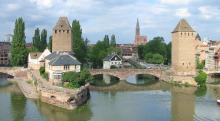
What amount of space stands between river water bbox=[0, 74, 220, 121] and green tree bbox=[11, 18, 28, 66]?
16928 mm

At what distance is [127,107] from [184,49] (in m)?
26.3

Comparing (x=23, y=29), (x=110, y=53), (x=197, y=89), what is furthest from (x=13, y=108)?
(x=110, y=53)

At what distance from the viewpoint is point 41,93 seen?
4841 cm

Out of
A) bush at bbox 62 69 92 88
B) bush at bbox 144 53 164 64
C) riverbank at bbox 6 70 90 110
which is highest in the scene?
bush at bbox 144 53 164 64

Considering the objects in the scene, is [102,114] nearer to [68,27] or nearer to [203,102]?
[203,102]

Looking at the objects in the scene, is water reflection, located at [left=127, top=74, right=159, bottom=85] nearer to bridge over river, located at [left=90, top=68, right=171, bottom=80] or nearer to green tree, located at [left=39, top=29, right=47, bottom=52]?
bridge over river, located at [left=90, top=68, right=171, bottom=80]

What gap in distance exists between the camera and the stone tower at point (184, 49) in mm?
68500

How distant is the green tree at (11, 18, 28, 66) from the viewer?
243ft

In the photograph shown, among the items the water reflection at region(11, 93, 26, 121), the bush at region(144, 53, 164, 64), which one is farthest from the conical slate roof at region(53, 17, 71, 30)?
the bush at region(144, 53, 164, 64)

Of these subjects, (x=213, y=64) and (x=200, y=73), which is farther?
(x=213, y=64)

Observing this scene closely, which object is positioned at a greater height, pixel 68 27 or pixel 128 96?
pixel 68 27

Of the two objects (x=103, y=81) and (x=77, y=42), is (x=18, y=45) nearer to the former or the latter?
(x=77, y=42)

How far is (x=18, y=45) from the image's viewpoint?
74250 millimetres

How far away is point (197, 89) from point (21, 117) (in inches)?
1109
